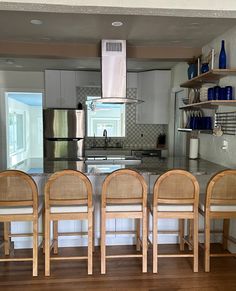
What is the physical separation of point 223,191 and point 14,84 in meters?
4.95

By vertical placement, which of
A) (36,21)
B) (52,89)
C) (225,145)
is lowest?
(225,145)

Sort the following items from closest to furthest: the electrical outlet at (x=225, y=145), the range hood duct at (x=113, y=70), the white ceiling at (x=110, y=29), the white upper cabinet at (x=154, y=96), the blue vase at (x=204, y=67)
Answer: the white ceiling at (x=110, y=29) < the electrical outlet at (x=225, y=145) < the blue vase at (x=204, y=67) < the range hood duct at (x=113, y=70) < the white upper cabinet at (x=154, y=96)

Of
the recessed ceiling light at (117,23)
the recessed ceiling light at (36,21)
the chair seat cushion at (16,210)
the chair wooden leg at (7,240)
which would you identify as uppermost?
the recessed ceiling light at (117,23)

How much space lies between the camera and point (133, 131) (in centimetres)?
627

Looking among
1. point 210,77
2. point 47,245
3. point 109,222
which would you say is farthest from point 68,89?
point 47,245

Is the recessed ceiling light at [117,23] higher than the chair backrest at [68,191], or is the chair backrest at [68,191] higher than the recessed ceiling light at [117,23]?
the recessed ceiling light at [117,23]

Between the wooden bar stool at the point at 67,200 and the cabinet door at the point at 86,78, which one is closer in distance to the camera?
the wooden bar stool at the point at 67,200

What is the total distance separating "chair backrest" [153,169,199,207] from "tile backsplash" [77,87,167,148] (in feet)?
11.9

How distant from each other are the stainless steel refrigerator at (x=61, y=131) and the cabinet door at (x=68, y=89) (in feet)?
1.24

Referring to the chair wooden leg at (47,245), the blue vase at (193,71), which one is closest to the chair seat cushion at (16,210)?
the chair wooden leg at (47,245)

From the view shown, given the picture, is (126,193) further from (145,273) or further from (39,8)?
(39,8)

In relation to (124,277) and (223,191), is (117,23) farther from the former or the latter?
(124,277)

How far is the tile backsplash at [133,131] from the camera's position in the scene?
6221mm

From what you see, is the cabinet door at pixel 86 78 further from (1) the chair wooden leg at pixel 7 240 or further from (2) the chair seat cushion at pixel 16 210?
(2) the chair seat cushion at pixel 16 210
